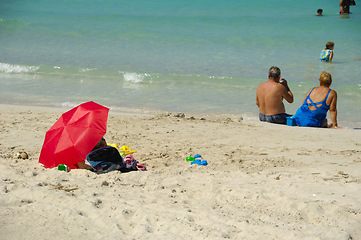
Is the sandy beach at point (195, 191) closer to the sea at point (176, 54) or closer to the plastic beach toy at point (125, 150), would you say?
the plastic beach toy at point (125, 150)

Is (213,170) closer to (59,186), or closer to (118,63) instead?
(59,186)

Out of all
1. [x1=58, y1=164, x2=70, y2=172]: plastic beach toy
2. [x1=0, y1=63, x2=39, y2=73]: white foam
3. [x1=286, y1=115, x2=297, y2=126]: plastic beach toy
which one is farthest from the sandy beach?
[x1=0, y1=63, x2=39, y2=73]: white foam

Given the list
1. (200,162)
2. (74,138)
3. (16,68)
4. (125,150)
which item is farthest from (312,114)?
(16,68)

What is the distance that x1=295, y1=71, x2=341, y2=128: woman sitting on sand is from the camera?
6094 millimetres

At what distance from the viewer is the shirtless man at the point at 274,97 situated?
6410 millimetres

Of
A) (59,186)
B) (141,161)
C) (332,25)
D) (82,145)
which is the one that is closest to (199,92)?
(141,161)

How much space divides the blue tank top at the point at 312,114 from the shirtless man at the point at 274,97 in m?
0.30

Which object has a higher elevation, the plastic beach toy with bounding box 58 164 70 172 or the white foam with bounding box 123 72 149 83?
the white foam with bounding box 123 72 149 83

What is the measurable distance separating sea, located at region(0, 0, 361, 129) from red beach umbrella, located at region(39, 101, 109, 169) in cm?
407

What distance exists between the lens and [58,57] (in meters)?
13.7

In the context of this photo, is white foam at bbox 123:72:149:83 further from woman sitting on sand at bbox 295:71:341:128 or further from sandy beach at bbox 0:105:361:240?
woman sitting on sand at bbox 295:71:341:128

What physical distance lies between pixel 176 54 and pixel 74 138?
Result: 1039 cm

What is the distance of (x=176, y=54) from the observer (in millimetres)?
13805

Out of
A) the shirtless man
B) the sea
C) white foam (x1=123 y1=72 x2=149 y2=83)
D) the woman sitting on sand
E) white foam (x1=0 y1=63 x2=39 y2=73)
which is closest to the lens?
the woman sitting on sand
